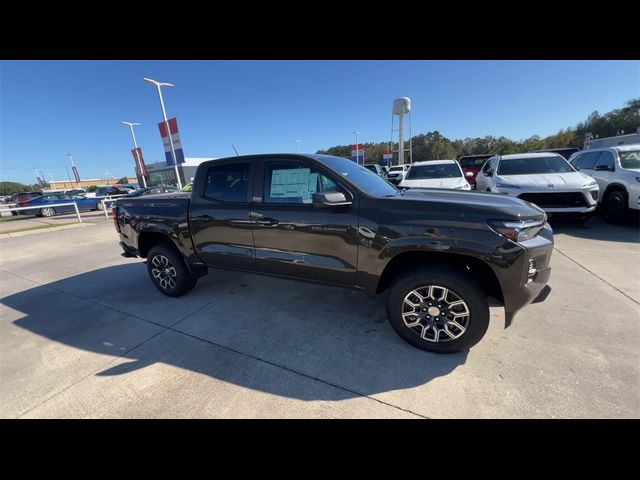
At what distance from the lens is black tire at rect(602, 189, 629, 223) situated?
249 inches

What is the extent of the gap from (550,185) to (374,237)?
5677 millimetres

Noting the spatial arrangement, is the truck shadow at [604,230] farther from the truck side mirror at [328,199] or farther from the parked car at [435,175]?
the truck side mirror at [328,199]

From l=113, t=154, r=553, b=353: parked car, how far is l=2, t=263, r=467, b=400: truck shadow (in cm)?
38

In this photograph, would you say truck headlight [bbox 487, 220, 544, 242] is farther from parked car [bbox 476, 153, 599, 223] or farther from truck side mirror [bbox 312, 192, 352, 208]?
parked car [bbox 476, 153, 599, 223]

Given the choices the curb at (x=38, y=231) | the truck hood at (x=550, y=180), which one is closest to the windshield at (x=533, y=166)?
the truck hood at (x=550, y=180)

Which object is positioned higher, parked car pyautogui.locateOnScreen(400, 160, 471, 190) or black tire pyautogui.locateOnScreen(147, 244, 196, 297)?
parked car pyautogui.locateOnScreen(400, 160, 471, 190)

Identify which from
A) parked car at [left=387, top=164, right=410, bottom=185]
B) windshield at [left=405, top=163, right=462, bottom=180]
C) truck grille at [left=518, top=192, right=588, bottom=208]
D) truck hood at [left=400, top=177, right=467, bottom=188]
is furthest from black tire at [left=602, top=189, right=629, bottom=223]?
parked car at [left=387, top=164, right=410, bottom=185]

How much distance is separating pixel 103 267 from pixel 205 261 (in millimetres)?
3859

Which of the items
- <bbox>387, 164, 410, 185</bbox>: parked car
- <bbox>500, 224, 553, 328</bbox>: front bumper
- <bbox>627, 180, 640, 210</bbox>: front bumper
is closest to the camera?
<bbox>500, 224, 553, 328</bbox>: front bumper

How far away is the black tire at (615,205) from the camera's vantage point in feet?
20.8

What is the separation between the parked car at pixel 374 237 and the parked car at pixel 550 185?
4309 mm

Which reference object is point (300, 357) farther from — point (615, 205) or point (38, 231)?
point (38, 231)
